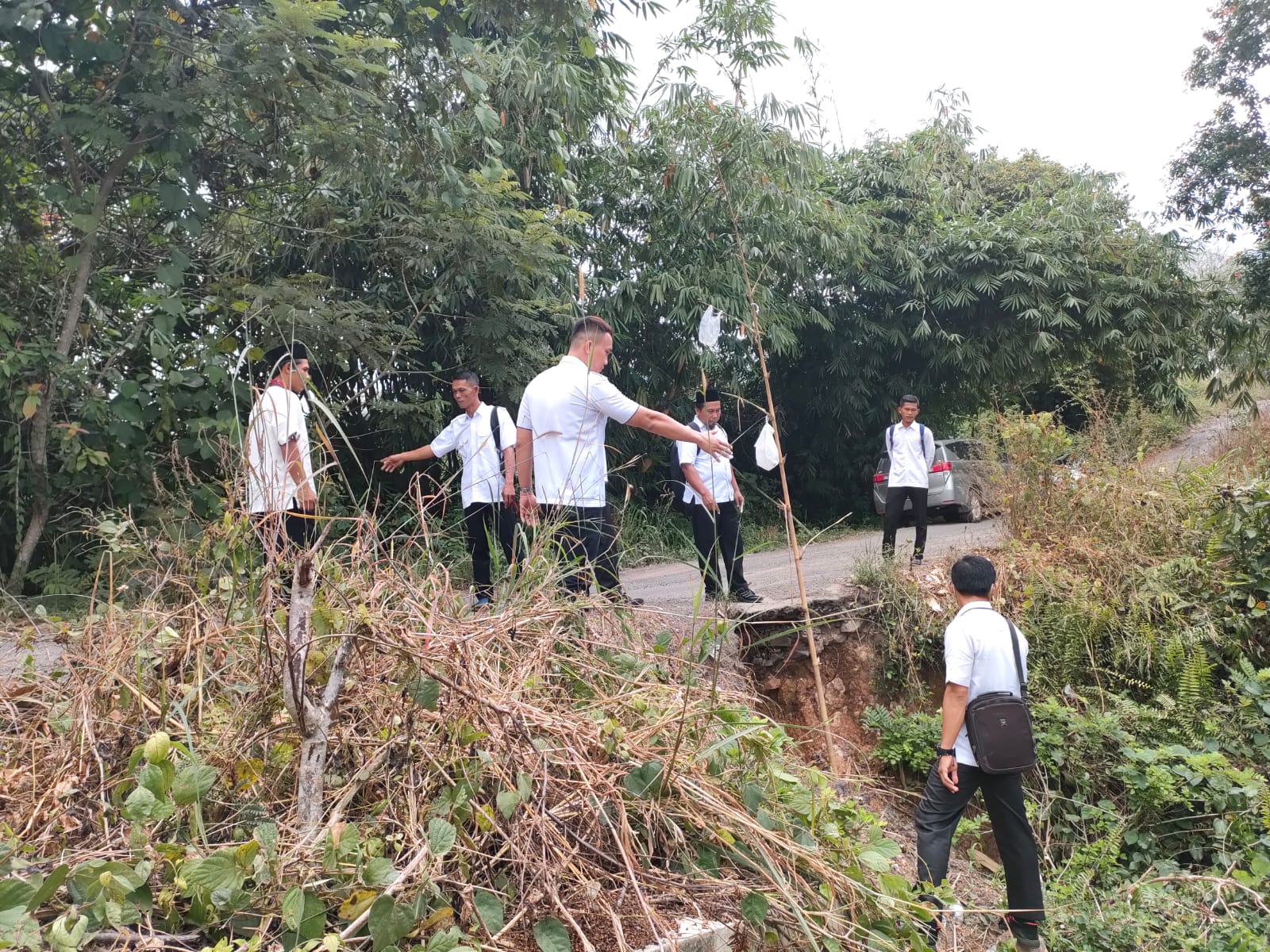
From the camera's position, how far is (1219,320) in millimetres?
15703

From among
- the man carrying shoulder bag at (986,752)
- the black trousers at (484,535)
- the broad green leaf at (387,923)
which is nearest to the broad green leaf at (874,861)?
the broad green leaf at (387,923)

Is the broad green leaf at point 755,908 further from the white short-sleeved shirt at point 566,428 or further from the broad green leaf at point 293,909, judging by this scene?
the white short-sleeved shirt at point 566,428

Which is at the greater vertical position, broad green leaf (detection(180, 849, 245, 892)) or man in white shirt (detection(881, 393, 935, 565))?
man in white shirt (detection(881, 393, 935, 565))

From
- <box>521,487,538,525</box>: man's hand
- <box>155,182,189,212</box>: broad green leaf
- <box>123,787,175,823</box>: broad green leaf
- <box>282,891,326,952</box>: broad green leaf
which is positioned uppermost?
<box>155,182,189,212</box>: broad green leaf

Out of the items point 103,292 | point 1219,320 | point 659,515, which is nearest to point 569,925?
point 103,292

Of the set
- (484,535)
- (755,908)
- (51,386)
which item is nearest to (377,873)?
(755,908)

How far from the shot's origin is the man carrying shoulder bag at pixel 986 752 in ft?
12.9

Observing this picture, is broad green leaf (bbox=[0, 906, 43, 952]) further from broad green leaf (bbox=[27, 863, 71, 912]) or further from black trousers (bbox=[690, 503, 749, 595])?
black trousers (bbox=[690, 503, 749, 595])

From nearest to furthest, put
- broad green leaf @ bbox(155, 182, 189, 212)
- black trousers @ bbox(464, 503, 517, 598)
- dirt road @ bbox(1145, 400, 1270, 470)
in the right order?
black trousers @ bbox(464, 503, 517, 598), broad green leaf @ bbox(155, 182, 189, 212), dirt road @ bbox(1145, 400, 1270, 470)

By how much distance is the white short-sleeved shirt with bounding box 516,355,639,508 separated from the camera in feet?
13.5

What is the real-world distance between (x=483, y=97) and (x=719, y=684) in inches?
171

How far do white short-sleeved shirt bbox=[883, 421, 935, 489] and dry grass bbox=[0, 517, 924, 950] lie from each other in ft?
16.8

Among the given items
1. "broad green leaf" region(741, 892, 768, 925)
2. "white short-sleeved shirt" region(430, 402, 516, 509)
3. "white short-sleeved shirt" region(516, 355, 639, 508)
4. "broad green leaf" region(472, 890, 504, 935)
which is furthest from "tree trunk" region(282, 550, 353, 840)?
"white short-sleeved shirt" region(430, 402, 516, 509)

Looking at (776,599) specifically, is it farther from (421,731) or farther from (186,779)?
(186,779)
